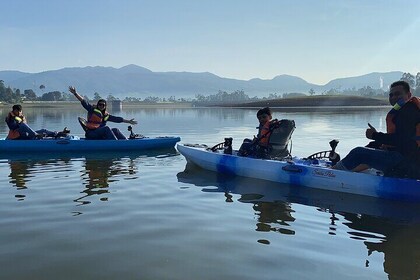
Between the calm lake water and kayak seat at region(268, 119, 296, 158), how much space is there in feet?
3.72

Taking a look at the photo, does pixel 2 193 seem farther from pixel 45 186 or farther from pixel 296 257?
pixel 296 257

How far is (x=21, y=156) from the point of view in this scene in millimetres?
16297

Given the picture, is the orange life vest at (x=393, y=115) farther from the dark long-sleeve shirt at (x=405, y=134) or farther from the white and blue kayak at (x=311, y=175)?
the white and blue kayak at (x=311, y=175)

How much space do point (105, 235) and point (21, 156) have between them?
11154mm

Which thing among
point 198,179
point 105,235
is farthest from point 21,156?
point 105,235

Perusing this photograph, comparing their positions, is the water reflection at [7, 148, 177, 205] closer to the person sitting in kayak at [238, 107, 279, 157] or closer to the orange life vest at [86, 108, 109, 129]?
the orange life vest at [86, 108, 109, 129]

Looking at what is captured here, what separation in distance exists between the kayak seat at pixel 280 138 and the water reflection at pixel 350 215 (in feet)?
3.50

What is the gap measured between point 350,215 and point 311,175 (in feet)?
7.37

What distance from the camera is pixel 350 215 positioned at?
8.24 meters

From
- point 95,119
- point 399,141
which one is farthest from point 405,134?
point 95,119

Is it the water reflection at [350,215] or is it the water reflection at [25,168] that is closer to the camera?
the water reflection at [350,215]

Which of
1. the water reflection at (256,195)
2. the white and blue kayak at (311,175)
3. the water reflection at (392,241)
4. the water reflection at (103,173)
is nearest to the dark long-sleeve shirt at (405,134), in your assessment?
the white and blue kayak at (311,175)

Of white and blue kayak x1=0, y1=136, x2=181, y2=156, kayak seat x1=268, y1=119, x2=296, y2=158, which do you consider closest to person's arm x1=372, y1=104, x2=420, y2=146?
kayak seat x1=268, y1=119, x2=296, y2=158

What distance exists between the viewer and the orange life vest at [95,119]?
17.5m
